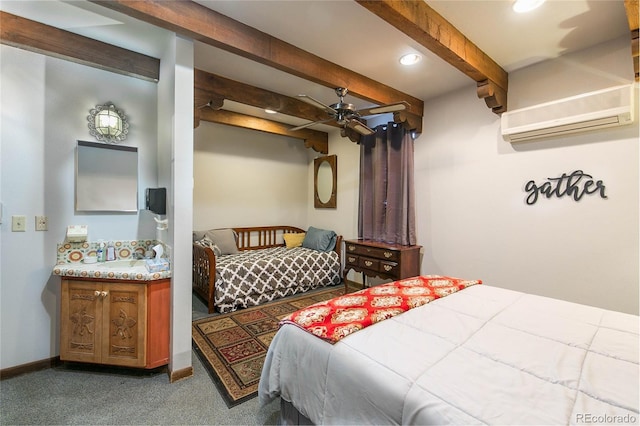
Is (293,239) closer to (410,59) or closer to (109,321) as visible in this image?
(109,321)

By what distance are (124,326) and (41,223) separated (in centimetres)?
101

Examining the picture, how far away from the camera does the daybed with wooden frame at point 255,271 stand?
3287 mm

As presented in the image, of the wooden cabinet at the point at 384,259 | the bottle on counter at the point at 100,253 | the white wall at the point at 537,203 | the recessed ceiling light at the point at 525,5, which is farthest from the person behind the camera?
the wooden cabinet at the point at 384,259

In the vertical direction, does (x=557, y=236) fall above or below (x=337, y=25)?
below

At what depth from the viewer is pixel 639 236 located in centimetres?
206

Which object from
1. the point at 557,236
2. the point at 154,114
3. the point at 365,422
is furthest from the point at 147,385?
the point at 557,236

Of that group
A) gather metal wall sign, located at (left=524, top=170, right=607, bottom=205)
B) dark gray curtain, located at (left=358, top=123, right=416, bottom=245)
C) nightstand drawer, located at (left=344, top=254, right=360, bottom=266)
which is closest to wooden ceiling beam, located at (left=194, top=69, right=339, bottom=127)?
dark gray curtain, located at (left=358, top=123, right=416, bottom=245)

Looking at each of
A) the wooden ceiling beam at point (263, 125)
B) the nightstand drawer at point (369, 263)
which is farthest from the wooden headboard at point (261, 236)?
the nightstand drawer at point (369, 263)

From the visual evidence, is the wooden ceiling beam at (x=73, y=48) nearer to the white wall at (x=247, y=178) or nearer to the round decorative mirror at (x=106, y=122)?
the round decorative mirror at (x=106, y=122)

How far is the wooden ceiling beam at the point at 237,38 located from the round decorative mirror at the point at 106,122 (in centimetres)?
100

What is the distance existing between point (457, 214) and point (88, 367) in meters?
3.65

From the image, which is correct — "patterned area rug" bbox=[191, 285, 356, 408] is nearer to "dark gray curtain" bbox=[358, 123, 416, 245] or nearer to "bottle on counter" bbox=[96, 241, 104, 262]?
"bottle on counter" bbox=[96, 241, 104, 262]

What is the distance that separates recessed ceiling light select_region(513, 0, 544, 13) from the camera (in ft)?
5.69

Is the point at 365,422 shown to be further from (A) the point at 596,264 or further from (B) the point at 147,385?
(A) the point at 596,264
